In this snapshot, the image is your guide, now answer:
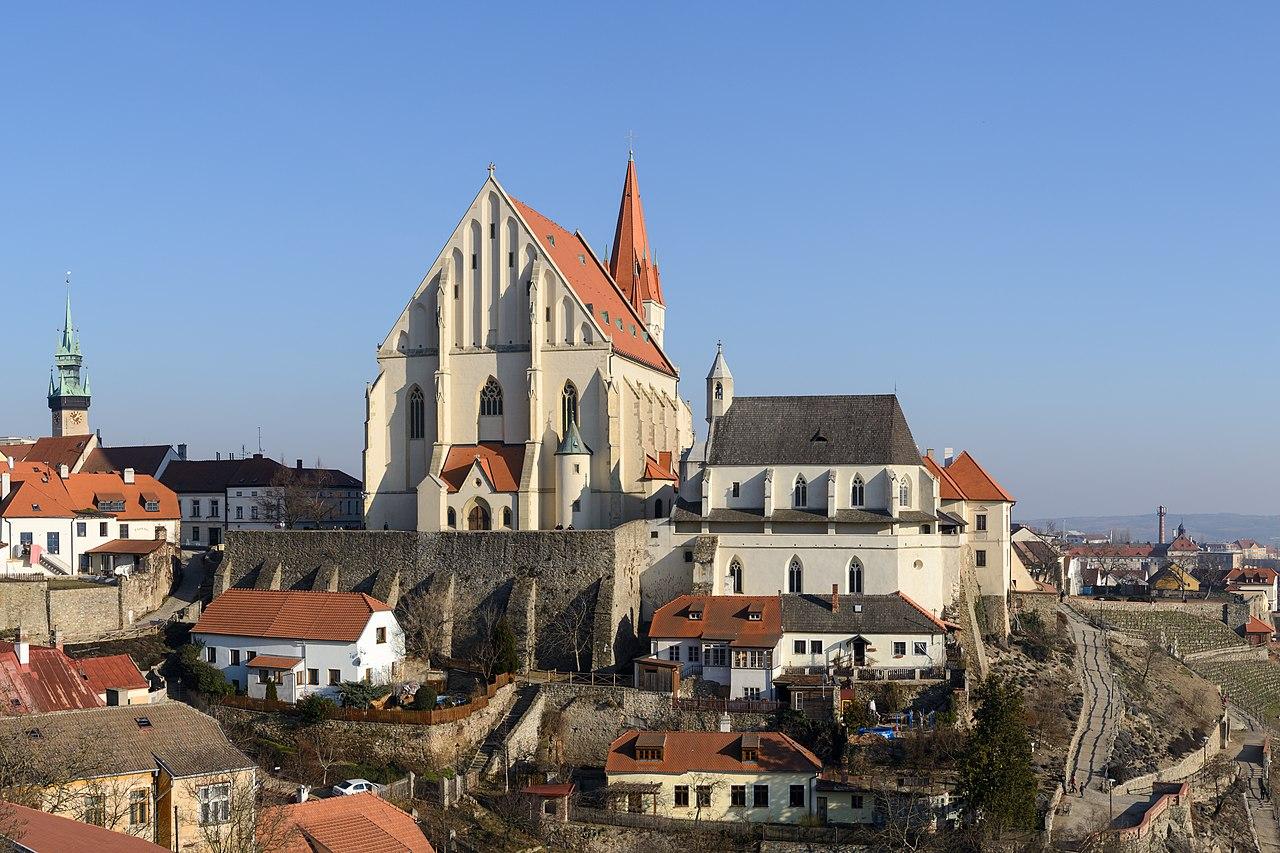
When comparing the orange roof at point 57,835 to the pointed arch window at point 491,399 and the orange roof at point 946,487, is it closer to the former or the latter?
the pointed arch window at point 491,399

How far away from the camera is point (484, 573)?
6338 cm

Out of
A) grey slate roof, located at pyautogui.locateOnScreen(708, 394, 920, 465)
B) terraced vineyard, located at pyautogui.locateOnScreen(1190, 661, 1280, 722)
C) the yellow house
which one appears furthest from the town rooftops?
terraced vineyard, located at pyautogui.locateOnScreen(1190, 661, 1280, 722)

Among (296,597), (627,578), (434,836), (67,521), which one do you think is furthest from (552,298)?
(434,836)

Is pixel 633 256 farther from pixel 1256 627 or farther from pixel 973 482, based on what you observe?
pixel 1256 627

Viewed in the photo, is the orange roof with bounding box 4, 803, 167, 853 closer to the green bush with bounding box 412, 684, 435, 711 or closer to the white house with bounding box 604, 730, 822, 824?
the white house with bounding box 604, 730, 822, 824

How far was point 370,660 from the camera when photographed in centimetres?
5778

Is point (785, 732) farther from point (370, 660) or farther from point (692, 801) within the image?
point (370, 660)

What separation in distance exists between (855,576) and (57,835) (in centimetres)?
3844

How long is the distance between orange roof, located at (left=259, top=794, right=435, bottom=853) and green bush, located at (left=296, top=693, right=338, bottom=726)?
1191 centimetres

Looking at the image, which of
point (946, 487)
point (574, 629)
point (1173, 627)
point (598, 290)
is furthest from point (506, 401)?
point (1173, 627)

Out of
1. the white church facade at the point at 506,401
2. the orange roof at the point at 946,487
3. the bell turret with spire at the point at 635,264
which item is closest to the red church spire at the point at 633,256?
the bell turret with spire at the point at 635,264

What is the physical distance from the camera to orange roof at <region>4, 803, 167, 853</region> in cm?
2902

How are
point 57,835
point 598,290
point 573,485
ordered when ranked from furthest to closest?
point 598,290, point 573,485, point 57,835

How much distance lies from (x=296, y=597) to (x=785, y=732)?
20579 millimetres
